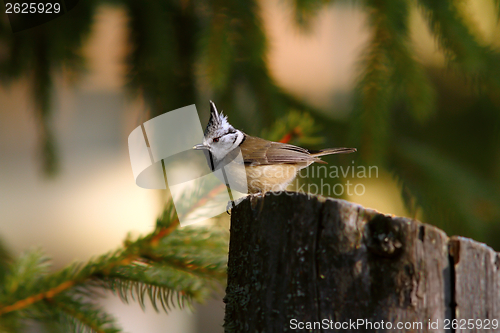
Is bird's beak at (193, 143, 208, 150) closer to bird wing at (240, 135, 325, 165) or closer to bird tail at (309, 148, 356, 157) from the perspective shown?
bird wing at (240, 135, 325, 165)

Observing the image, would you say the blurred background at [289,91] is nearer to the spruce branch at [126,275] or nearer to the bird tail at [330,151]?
the bird tail at [330,151]

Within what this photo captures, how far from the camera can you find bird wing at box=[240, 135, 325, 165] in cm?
184

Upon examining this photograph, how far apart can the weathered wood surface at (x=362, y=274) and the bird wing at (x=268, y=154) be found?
0.95m

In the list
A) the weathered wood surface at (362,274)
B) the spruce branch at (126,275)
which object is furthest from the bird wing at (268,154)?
the weathered wood surface at (362,274)

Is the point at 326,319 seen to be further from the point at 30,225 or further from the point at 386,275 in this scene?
the point at 30,225

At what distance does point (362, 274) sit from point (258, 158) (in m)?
1.19

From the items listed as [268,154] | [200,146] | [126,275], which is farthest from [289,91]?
[126,275]

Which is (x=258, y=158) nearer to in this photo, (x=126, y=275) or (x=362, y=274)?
(x=126, y=275)

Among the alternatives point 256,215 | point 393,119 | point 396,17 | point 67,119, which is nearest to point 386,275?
point 256,215

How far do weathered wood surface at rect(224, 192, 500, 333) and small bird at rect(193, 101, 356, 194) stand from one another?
0.95 meters

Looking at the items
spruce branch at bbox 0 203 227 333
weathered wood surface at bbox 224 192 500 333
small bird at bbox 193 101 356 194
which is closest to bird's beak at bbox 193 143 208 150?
small bird at bbox 193 101 356 194

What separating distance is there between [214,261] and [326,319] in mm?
413

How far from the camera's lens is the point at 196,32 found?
1.71m

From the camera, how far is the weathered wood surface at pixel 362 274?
0.78 m
